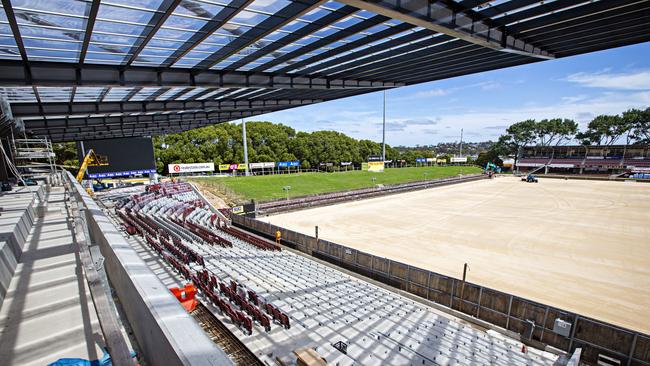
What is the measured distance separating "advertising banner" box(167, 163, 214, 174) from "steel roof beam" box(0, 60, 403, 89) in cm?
4728

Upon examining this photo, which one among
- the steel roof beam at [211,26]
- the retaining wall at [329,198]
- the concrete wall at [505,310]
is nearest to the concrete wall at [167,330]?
the steel roof beam at [211,26]

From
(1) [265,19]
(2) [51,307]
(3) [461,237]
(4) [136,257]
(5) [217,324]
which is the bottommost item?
(3) [461,237]

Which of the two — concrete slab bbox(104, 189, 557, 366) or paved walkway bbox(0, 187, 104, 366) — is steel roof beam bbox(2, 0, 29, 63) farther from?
concrete slab bbox(104, 189, 557, 366)

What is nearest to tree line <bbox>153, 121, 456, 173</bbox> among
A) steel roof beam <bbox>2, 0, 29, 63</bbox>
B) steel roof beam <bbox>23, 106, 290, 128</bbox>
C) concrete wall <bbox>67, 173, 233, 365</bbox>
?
steel roof beam <bbox>23, 106, 290, 128</bbox>

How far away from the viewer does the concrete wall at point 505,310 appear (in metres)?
9.12

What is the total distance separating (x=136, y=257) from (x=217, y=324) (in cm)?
691

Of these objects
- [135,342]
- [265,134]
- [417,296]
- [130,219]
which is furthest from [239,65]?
[265,134]

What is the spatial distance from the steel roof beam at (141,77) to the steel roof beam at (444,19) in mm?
7595

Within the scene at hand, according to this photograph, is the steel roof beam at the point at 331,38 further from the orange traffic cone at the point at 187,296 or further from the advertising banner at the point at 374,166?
the advertising banner at the point at 374,166

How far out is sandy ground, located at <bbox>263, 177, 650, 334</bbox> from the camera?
14495 mm

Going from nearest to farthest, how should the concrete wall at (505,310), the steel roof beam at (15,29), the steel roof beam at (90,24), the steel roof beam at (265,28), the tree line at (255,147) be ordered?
the steel roof beam at (15,29) → the steel roof beam at (90,24) → the steel roof beam at (265,28) → the concrete wall at (505,310) → the tree line at (255,147)

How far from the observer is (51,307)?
4.26m

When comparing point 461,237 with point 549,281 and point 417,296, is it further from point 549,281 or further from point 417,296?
point 417,296

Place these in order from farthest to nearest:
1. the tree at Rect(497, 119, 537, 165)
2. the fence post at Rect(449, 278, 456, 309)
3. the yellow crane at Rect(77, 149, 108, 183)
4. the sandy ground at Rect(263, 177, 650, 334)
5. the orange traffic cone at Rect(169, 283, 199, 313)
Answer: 1. the tree at Rect(497, 119, 537, 165)
2. the yellow crane at Rect(77, 149, 108, 183)
3. the sandy ground at Rect(263, 177, 650, 334)
4. the fence post at Rect(449, 278, 456, 309)
5. the orange traffic cone at Rect(169, 283, 199, 313)
